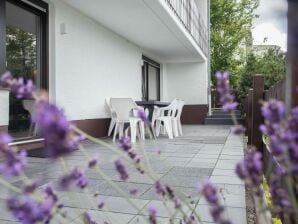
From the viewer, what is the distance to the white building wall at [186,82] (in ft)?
44.3

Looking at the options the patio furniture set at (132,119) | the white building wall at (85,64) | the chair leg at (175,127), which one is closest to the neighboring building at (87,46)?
the white building wall at (85,64)

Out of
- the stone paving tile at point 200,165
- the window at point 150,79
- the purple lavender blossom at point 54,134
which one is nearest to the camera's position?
the purple lavender blossom at point 54,134

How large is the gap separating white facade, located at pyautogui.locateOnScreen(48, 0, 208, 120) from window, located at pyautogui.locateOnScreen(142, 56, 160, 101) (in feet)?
1.37

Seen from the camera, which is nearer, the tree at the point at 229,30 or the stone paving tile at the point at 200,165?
the stone paving tile at the point at 200,165

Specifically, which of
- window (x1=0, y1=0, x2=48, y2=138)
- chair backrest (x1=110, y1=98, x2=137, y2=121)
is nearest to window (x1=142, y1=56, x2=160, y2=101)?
chair backrest (x1=110, y1=98, x2=137, y2=121)

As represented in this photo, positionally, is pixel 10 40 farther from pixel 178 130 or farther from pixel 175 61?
pixel 175 61

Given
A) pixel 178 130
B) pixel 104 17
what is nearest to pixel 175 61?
pixel 178 130

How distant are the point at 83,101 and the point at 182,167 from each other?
3.54 metres

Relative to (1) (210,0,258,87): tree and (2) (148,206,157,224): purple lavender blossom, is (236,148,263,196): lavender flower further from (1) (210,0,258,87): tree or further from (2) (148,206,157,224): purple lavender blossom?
(1) (210,0,258,87): tree

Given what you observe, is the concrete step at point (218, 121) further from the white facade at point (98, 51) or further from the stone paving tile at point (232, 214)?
the stone paving tile at point (232, 214)

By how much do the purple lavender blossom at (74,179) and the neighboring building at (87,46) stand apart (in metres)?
4.28

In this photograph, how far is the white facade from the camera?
6.16 meters

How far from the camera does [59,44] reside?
6.12m

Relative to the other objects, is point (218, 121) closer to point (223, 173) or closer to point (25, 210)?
point (223, 173)
